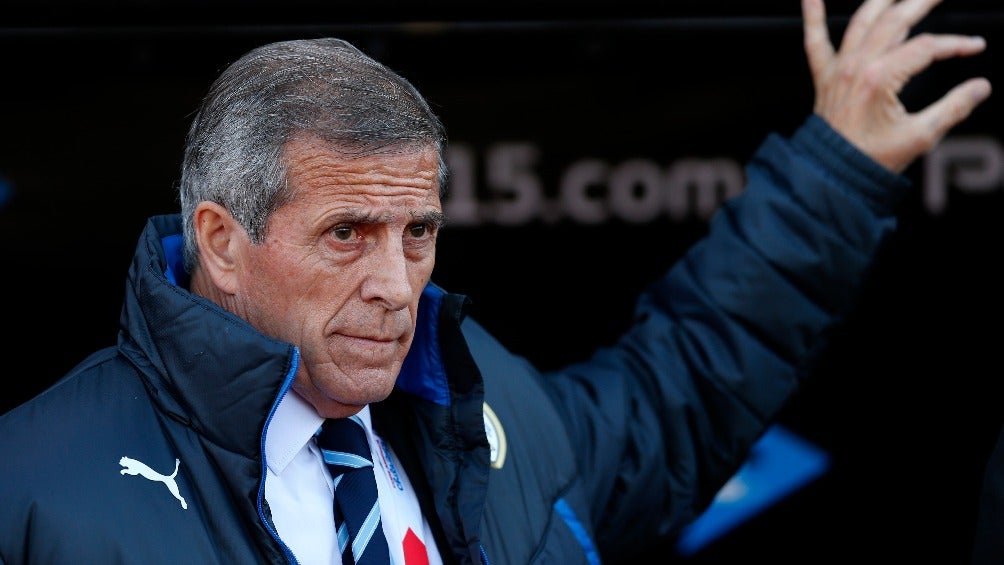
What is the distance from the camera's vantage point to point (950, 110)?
2070 mm

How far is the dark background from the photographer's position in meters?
2.62

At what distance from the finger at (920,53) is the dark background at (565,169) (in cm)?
62

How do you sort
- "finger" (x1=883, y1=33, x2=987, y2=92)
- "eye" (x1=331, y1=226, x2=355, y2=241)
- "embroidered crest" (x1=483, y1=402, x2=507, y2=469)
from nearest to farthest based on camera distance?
"eye" (x1=331, y1=226, x2=355, y2=241), "embroidered crest" (x1=483, y1=402, x2=507, y2=469), "finger" (x1=883, y1=33, x2=987, y2=92)

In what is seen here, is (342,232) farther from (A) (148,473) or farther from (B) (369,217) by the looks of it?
(A) (148,473)

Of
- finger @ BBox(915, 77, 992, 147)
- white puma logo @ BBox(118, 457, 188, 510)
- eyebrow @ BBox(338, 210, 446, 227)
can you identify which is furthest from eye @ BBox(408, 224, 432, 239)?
finger @ BBox(915, 77, 992, 147)

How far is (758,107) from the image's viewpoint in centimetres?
287

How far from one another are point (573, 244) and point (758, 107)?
20.1 inches

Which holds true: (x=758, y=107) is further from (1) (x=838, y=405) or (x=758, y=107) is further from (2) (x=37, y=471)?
(2) (x=37, y=471)

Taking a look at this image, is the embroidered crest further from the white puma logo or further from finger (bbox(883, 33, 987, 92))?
finger (bbox(883, 33, 987, 92))

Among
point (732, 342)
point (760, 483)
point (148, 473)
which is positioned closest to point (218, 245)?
point (148, 473)

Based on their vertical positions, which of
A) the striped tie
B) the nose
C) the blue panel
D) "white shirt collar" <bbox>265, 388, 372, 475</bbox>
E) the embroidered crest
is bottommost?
the blue panel

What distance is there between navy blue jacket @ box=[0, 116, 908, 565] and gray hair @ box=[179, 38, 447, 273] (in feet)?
0.43

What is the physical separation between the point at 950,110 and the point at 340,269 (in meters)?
1.05

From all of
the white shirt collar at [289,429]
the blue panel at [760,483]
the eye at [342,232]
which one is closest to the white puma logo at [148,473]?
the white shirt collar at [289,429]
